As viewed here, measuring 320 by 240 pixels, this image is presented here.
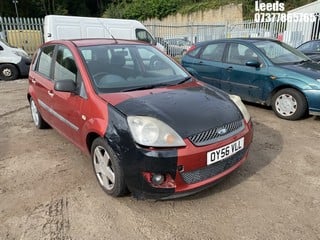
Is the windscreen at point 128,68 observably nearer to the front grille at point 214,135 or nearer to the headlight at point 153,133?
the headlight at point 153,133

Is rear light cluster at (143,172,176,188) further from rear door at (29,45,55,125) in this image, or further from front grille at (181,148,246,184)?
rear door at (29,45,55,125)

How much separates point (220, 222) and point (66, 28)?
10314 millimetres

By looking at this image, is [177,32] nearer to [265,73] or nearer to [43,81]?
[265,73]

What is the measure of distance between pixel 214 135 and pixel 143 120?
661 mm

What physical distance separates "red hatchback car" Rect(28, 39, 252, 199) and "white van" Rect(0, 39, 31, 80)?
788 cm

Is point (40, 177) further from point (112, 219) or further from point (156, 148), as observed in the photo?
point (156, 148)

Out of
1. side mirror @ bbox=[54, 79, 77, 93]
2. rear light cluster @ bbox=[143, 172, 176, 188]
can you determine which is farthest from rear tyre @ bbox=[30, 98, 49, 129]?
rear light cluster @ bbox=[143, 172, 176, 188]

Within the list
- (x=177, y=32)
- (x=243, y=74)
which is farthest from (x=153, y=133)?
(x=177, y=32)

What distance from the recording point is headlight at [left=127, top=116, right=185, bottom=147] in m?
2.56

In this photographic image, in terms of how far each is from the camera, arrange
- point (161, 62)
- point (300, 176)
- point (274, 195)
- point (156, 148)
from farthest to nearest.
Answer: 1. point (161, 62)
2. point (300, 176)
3. point (274, 195)
4. point (156, 148)

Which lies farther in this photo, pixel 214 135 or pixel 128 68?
pixel 128 68

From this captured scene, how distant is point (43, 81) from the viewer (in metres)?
4.34

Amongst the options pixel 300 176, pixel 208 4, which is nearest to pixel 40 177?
pixel 300 176

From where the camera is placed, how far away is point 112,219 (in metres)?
2.72
